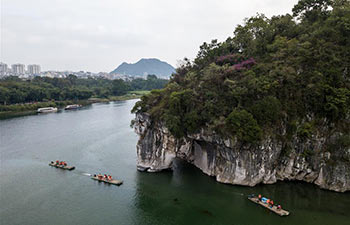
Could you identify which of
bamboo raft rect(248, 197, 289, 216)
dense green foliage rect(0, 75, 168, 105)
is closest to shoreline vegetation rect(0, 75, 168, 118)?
dense green foliage rect(0, 75, 168, 105)

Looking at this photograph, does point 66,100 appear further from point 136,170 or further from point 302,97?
point 302,97

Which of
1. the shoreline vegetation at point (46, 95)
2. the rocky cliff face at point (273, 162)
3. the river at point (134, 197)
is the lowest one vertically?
the river at point (134, 197)

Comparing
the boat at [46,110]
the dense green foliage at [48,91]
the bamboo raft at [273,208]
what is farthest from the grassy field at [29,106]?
the bamboo raft at [273,208]

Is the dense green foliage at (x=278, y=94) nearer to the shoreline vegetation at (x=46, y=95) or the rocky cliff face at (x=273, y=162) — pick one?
A: the rocky cliff face at (x=273, y=162)

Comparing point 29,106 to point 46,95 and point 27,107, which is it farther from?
point 46,95

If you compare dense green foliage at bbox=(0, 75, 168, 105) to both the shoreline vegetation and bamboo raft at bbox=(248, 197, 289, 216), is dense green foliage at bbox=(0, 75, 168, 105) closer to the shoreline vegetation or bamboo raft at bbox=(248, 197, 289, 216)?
the shoreline vegetation

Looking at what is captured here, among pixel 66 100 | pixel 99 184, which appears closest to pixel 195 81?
pixel 99 184
